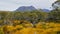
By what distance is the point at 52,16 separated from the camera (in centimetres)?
3200

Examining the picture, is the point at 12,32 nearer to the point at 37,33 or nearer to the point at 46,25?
the point at 37,33

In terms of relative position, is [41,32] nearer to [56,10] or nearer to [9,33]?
[9,33]

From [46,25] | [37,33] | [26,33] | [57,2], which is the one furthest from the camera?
[57,2]

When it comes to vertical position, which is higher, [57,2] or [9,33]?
[57,2]

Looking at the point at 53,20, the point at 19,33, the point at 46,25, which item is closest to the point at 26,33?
the point at 19,33

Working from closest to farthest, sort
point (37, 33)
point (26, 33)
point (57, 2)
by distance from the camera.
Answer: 1. point (37, 33)
2. point (26, 33)
3. point (57, 2)

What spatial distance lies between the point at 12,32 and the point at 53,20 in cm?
766

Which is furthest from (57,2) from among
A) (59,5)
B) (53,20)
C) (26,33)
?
(26,33)

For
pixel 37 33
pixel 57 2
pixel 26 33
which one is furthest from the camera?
pixel 57 2

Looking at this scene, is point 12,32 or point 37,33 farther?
point 12,32

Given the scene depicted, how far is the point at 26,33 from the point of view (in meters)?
24.2

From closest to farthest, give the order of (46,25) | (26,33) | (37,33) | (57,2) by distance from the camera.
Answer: (37,33) → (26,33) → (46,25) → (57,2)

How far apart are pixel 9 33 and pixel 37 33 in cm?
338

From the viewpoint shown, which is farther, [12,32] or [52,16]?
[52,16]
